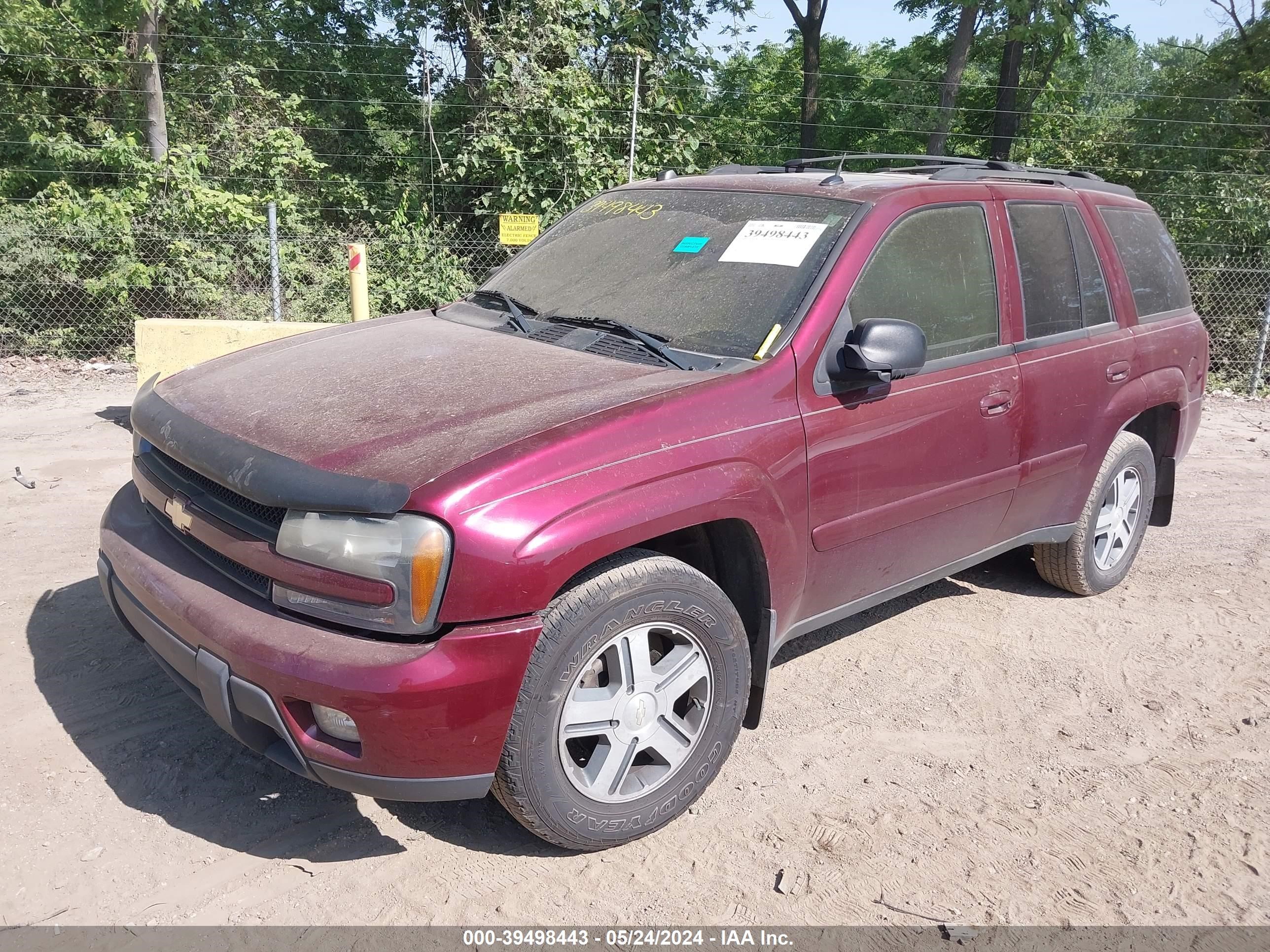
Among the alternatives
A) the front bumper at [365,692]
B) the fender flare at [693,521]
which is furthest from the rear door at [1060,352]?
the front bumper at [365,692]

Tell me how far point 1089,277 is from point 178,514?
375 centimetres

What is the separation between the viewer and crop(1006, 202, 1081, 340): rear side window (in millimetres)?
4020

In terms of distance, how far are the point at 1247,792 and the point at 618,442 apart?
8.17 feet

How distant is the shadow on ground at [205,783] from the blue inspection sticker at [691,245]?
6.71ft

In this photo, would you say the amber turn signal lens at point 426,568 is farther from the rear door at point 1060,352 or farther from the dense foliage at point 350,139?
the dense foliage at point 350,139

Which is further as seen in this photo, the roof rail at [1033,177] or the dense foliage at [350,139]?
the dense foliage at [350,139]

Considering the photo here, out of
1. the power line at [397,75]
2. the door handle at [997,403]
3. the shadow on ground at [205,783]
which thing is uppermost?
the power line at [397,75]

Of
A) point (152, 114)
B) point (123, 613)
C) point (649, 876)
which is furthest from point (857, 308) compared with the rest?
point (152, 114)

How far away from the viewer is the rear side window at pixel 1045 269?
158 inches

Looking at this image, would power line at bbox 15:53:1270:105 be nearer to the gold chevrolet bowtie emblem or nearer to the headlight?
the gold chevrolet bowtie emblem

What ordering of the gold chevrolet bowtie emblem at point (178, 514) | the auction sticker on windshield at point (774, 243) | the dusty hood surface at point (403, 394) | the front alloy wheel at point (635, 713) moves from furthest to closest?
1. the auction sticker on windshield at point (774, 243)
2. the gold chevrolet bowtie emblem at point (178, 514)
3. the front alloy wheel at point (635, 713)
4. the dusty hood surface at point (403, 394)

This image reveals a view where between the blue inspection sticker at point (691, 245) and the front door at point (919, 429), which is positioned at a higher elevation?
the blue inspection sticker at point (691, 245)

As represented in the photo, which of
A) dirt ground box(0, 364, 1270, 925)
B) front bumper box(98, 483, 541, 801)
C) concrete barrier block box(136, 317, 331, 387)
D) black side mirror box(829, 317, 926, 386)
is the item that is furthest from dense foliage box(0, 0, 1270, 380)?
front bumper box(98, 483, 541, 801)

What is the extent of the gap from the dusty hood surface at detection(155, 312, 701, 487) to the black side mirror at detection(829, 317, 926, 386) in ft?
1.81
